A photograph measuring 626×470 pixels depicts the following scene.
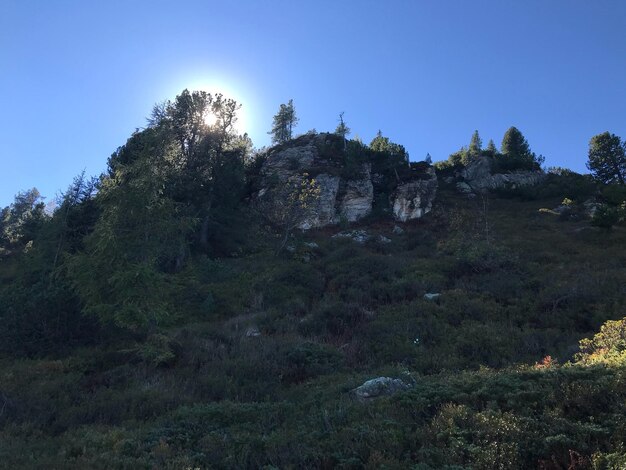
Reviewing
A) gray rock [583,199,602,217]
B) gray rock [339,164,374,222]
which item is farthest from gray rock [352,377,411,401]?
gray rock [583,199,602,217]

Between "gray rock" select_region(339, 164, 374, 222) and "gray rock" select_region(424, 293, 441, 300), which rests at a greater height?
"gray rock" select_region(339, 164, 374, 222)

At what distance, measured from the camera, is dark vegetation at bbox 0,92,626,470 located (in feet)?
17.7

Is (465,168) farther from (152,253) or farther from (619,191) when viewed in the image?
(152,253)

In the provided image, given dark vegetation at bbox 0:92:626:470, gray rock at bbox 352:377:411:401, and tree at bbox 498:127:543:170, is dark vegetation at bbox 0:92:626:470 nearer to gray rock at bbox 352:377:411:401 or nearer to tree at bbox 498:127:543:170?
gray rock at bbox 352:377:411:401

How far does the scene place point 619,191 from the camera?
32.2 metres

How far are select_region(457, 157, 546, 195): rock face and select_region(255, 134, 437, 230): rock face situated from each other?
7.72 meters

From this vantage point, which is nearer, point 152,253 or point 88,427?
point 88,427

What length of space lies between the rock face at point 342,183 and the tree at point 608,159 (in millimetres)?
19387

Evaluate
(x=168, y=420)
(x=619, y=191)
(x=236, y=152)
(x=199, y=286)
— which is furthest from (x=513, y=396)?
(x=619, y=191)

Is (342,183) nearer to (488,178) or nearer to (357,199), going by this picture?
(357,199)

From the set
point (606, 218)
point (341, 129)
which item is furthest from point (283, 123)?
point (606, 218)

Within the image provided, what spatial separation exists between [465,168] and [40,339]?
51.3 m

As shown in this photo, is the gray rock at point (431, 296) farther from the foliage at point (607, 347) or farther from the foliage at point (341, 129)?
the foliage at point (341, 129)

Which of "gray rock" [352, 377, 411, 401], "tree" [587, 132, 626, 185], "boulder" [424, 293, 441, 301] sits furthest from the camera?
"tree" [587, 132, 626, 185]
